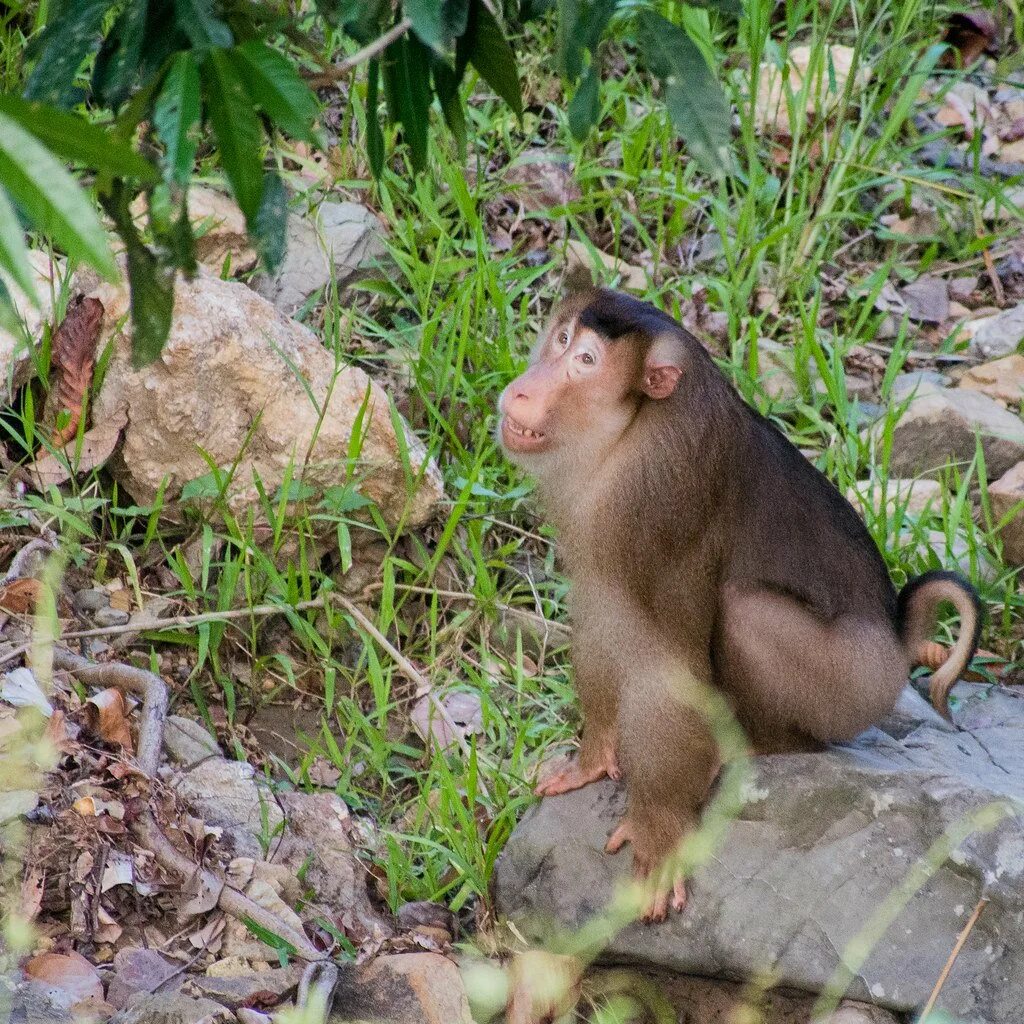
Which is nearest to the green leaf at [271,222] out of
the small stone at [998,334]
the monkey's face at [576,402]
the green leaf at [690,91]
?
the green leaf at [690,91]

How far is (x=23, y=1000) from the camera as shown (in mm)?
3270

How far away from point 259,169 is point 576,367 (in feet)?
6.84

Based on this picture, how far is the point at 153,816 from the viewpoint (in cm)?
410

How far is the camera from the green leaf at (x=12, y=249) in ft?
4.31

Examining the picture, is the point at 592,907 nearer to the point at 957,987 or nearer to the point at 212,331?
the point at 957,987

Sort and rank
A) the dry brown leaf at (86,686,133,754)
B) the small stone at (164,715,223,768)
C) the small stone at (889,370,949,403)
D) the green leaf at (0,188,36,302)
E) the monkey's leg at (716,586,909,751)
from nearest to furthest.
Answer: the green leaf at (0,188,36,302) → the monkey's leg at (716,586,909,751) → the dry brown leaf at (86,686,133,754) → the small stone at (164,715,223,768) → the small stone at (889,370,949,403)

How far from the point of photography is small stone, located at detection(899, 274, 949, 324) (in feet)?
23.1

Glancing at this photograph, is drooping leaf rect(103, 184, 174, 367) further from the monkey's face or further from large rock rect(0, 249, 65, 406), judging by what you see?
large rock rect(0, 249, 65, 406)

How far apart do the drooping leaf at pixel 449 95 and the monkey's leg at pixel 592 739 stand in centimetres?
193

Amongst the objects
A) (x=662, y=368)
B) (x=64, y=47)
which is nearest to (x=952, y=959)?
(x=662, y=368)

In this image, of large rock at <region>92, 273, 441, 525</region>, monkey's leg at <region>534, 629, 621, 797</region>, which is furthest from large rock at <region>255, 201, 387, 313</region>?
monkey's leg at <region>534, 629, 621, 797</region>

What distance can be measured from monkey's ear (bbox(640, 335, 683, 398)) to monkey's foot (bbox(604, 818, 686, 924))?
1169mm

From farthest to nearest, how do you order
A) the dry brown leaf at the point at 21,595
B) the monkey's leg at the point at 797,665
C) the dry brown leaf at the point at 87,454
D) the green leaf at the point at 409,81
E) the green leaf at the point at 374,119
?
the dry brown leaf at the point at 87,454
the dry brown leaf at the point at 21,595
the monkey's leg at the point at 797,665
the green leaf at the point at 374,119
the green leaf at the point at 409,81

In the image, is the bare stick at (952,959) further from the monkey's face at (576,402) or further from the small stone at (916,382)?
the small stone at (916,382)
